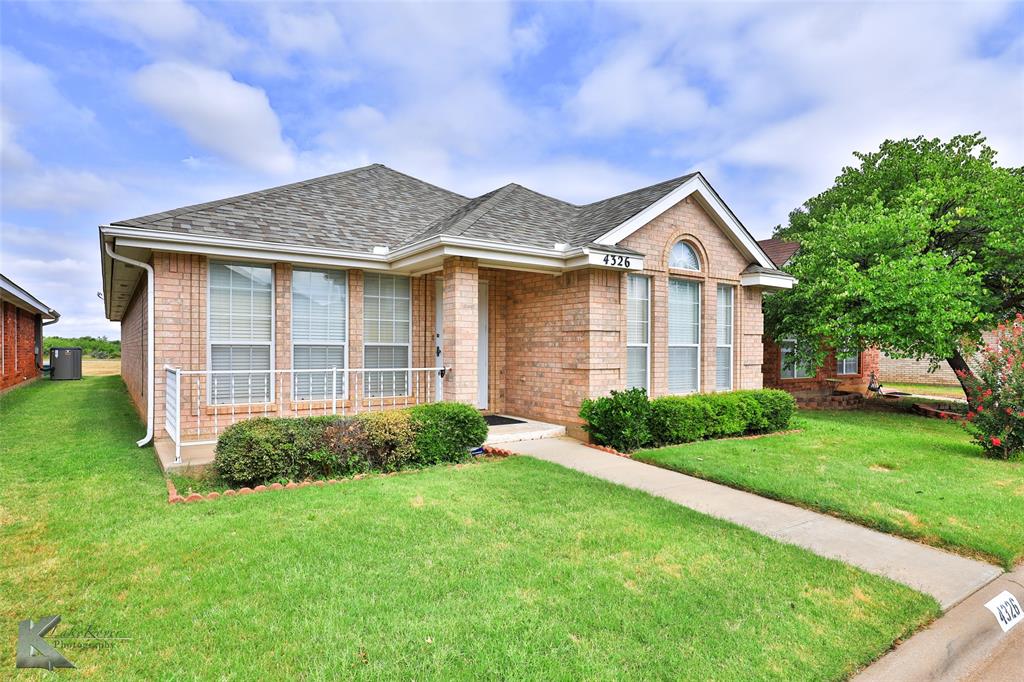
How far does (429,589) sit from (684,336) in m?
8.65

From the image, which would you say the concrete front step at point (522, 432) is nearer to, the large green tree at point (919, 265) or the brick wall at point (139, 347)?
the brick wall at point (139, 347)

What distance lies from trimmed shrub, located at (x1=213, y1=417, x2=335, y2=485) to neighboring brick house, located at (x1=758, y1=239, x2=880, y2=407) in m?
13.0

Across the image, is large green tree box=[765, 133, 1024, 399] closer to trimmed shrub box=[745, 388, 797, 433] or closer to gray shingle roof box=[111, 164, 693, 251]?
trimmed shrub box=[745, 388, 797, 433]

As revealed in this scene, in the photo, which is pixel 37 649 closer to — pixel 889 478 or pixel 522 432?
pixel 522 432

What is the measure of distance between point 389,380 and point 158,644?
6.81 m

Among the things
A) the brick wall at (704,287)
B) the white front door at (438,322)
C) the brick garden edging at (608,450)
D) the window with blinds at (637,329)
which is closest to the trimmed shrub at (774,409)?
the brick wall at (704,287)

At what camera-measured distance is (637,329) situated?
10.1 m

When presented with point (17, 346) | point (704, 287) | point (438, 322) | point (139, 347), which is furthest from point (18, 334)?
point (704, 287)

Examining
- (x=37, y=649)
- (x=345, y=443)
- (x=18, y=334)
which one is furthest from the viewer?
(x=18, y=334)

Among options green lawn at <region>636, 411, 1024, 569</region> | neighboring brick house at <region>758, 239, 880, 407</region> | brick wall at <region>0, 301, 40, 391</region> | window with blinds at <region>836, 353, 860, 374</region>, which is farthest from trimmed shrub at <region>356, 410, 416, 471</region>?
window with blinds at <region>836, 353, 860, 374</region>

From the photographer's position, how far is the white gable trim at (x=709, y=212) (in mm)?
9422

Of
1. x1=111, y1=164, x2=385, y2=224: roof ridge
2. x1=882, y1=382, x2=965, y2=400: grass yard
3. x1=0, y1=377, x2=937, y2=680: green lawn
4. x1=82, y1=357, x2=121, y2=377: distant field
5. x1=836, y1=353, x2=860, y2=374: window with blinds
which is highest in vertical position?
x1=111, y1=164, x2=385, y2=224: roof ridge

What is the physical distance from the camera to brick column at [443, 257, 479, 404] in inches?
322

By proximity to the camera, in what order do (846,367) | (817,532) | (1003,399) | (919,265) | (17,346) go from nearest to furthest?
(817,532) < (1003,399) < (919,265) < (846,367) < (17,346)
